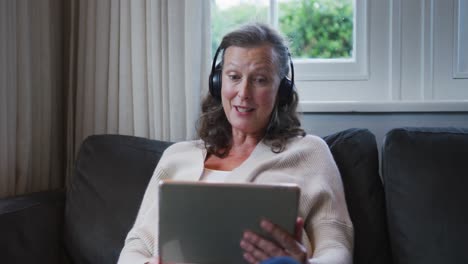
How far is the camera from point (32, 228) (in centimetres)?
148

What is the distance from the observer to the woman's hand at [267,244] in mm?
1001

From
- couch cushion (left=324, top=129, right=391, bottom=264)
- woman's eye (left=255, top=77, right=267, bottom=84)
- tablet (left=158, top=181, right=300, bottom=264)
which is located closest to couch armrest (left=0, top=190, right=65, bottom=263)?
tablet (left=158, top=181, right=300, bottom=264)

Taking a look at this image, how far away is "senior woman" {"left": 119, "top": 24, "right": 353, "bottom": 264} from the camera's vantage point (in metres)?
1.29

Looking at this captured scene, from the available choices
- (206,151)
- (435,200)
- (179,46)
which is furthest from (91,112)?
(435,200)

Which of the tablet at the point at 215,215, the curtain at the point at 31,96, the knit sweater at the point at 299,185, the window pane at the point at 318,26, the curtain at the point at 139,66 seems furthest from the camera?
the window pane at the point at 318,26

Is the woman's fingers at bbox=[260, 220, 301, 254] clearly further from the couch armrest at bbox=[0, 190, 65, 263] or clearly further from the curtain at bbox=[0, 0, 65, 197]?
the curtain at bbox=[0, 0, 65, 197]

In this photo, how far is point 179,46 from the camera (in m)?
1.83

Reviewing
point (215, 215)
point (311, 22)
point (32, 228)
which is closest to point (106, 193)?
point (32, 228)

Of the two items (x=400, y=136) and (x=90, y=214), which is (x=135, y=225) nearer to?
(x=90, y=214)

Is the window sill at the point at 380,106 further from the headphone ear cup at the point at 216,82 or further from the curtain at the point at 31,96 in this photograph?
the curtain at the point at 31,96

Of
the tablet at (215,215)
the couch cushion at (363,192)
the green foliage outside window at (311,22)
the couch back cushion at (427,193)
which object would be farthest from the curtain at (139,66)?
the tablet at (215,215)

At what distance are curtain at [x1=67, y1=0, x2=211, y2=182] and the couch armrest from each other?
0.37 metres

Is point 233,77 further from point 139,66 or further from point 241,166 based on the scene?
point 139,66

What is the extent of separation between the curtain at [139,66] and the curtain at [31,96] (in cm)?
6
